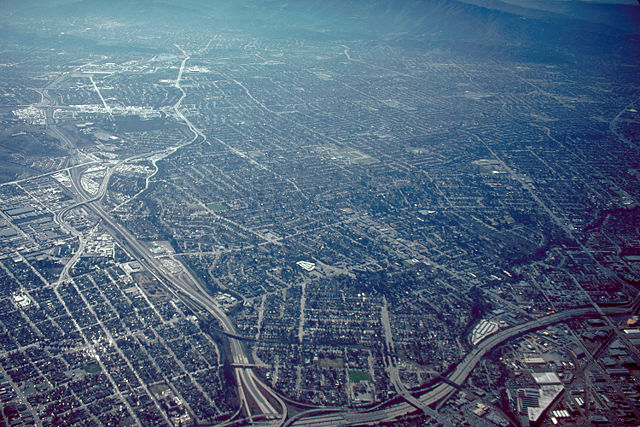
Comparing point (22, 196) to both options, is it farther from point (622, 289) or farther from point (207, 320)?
point (622, 289)

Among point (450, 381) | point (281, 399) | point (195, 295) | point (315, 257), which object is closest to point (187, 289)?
point (195, 295)

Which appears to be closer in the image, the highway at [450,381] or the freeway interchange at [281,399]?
the highway at [450,381]

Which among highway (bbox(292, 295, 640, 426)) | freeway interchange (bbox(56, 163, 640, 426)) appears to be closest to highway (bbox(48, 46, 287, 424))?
freeway interchange (bbox(56, 163, 640, 426))

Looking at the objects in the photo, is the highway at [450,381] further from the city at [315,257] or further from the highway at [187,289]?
the highway at [187,289]

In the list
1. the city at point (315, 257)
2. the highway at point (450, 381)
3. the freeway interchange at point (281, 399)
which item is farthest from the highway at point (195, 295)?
the highway at point (450, 381)

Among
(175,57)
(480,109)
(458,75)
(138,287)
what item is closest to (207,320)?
(138,287)

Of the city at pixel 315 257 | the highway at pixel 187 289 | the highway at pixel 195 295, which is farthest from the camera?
the city at pixel 315 257

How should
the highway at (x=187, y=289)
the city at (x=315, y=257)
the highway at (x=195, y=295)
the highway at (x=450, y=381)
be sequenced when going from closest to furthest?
1. the highway at (x=450, y=381)
2. the highway at (x=187, y=289)
3. the highway at (x=195, y=295)
4. the city at (x=315, y=257)

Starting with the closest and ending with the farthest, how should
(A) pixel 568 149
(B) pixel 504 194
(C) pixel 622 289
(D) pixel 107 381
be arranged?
(D) pixel 107 381, (C) pixel 622 289, (B) pixel 504 194, (A) pixel 568 149

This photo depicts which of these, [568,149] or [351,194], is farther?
[568,149]

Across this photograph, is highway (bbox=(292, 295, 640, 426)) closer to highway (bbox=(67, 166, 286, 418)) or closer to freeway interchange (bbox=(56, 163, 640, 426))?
freeway interchange (bbox=(56, 163, 640, 426))

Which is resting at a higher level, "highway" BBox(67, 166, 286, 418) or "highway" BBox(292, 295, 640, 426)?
"highway" BBox(292, 295, 640, 426)
